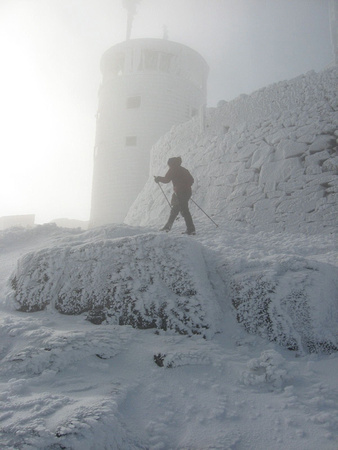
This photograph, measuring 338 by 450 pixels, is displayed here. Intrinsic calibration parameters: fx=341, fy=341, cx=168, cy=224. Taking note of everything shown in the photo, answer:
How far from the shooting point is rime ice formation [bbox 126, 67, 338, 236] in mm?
7164

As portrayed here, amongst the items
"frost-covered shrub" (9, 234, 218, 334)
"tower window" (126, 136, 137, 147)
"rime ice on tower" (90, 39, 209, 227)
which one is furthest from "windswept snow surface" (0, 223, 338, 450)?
"tower window" (126, 136, 137, 147)

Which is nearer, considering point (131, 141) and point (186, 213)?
point (186, 213)

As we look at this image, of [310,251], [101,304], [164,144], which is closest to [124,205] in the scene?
[164,144]

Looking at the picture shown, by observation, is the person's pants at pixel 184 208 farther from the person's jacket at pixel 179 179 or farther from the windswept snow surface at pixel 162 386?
the windswept snow surface at pixel 162 386

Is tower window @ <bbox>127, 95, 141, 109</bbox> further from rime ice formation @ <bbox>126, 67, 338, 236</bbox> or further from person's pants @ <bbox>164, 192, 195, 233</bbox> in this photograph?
person's pants @ <bbox>164, 192, 195, 233</bbox>

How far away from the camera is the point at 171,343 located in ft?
10.5

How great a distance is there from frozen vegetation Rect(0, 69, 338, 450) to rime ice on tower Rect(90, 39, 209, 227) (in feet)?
41.3

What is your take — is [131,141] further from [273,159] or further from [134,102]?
[273,159]

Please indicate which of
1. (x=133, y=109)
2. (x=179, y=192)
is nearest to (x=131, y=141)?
(x=133, y=109)

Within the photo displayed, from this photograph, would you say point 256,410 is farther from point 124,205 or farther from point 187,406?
point 124,205

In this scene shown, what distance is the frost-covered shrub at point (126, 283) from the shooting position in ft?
11.7

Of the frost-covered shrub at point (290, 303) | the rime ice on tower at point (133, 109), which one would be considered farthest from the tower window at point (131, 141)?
the frost-covered shrub at point (290, 303)

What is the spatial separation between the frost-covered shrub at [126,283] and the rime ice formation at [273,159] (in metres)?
3.62

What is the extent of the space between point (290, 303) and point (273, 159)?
17.1 ft
